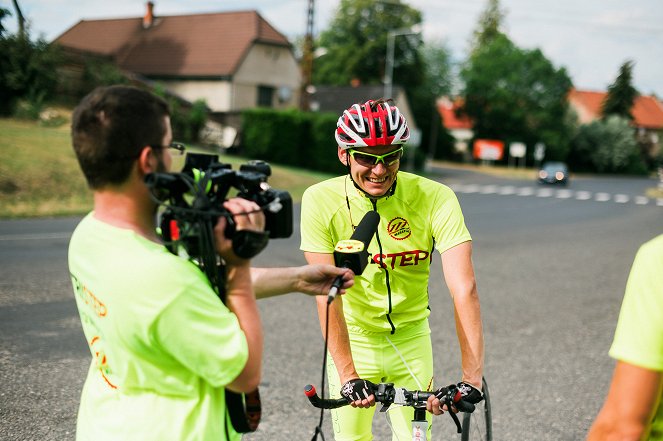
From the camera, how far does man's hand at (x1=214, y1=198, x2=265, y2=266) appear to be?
5.33 feet

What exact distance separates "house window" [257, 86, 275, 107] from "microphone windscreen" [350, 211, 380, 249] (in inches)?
1672

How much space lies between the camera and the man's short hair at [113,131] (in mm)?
1601

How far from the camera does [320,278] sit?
2.09 meters

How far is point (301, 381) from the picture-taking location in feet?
18.4

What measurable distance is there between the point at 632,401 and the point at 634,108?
3881 inches

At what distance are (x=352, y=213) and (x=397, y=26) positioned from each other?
6614 cm

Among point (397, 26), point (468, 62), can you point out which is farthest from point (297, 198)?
point (468, 62)

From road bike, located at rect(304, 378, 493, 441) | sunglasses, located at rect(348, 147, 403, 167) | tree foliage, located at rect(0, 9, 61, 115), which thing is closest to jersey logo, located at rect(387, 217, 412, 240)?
sunglasses, located at rect(348, 147, 403, 167)

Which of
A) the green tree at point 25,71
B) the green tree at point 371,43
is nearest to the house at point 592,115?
the green tree at point 371,43

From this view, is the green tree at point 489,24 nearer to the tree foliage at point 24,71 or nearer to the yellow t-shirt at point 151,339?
the tree foliage at point 24,71

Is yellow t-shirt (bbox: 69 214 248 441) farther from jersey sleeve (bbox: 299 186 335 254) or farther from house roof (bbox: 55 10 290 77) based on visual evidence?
house roof (bbox: 55 10 290 77)

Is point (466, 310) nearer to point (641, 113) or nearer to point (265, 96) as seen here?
point (265, 96)

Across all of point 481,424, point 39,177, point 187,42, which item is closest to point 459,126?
point 187,42

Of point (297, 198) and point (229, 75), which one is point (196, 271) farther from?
point (229, 75)
